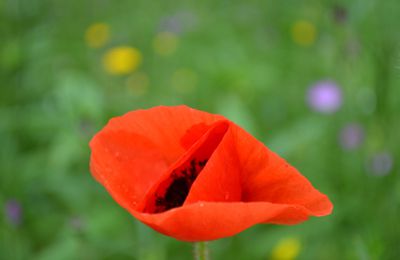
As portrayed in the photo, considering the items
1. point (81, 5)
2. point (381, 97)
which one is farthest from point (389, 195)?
point (81, 5)

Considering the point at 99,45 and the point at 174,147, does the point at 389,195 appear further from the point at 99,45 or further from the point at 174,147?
the point at 99,45

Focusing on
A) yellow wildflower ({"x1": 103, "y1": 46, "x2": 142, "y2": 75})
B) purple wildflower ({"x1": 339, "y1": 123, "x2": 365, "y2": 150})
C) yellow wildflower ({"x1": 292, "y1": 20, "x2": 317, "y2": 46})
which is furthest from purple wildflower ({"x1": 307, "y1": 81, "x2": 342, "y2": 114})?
yellow wildflower ({"x1": 103, "y1": 46, "x2": 142, "y2": 75})

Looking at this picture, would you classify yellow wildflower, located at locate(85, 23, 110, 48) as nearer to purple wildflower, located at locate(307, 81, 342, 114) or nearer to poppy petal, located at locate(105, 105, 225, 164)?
purple wildflower, located at locate(307, 81, 342, 114)

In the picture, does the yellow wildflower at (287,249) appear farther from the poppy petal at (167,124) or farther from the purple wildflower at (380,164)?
the poppy petal at (167,124)

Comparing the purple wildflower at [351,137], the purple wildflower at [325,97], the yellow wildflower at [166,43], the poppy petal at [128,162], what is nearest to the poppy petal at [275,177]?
the poppy petal at [128,162]

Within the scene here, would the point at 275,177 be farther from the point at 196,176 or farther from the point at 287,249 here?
the point at 287,249

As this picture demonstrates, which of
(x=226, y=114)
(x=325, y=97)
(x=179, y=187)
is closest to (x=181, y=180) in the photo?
(x=179, y=187)

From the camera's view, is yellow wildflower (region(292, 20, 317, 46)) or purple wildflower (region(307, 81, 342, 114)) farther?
yellow wildflower (region(292, 20, 317, 46))
